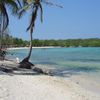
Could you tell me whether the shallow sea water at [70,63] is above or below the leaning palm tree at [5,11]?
below

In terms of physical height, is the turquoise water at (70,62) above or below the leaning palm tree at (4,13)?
below

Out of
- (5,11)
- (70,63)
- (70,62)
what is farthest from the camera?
(70,62)

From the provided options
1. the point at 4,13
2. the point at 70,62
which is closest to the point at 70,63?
the point at 70,62

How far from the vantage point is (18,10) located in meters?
25.8

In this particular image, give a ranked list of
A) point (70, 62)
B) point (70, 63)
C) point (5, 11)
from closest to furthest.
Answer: point (5, 11), point (70, 63), point (70, 62)

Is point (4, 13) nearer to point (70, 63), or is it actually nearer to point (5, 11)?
point (5, 11)

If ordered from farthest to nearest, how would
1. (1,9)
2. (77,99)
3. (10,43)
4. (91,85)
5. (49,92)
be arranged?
1. (10,43)
2. (1,9)
3. (91,85)
4. (49,92)
5. (77,99)

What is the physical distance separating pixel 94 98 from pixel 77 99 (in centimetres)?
106

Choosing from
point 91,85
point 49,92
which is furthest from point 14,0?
point 49,92

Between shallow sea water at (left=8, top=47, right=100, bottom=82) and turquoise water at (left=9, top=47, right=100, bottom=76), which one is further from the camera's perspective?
turquoise water at (left=9, top=47, right=100, bottom=76)

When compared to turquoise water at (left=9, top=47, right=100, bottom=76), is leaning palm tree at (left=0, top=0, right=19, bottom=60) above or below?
above

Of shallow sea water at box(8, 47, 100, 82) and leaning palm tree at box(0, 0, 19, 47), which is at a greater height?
leaning palm tree at box(0, 0, 19, 47)

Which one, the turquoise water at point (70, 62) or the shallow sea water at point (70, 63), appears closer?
the shallow sea water at point (70, 63)

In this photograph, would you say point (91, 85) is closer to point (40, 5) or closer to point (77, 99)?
point (77, 99)
